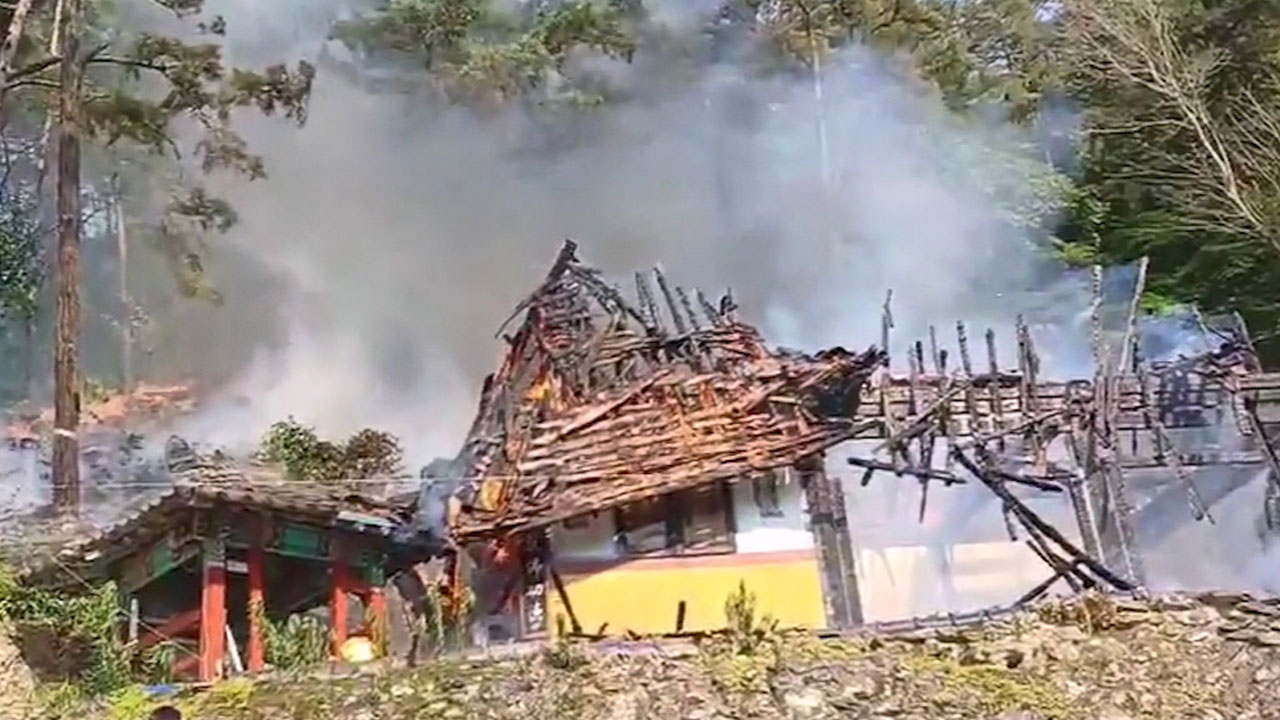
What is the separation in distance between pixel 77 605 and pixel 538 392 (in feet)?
10.2

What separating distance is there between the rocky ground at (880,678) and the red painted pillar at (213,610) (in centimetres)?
51

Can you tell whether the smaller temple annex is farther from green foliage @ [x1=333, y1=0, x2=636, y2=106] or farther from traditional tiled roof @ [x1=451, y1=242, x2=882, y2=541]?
green foliage @ [x1=333, y1=0, x2=636, y2=106]

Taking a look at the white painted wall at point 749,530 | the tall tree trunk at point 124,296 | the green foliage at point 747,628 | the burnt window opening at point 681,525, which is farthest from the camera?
the tall tree trunk at point 124,296

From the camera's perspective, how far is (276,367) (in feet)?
35.9

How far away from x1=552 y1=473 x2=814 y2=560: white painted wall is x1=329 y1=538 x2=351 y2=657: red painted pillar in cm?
130

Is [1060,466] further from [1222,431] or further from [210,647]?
[210,647]

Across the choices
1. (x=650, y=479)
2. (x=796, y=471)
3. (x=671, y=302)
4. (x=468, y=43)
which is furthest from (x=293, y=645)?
(x=468, y=43)

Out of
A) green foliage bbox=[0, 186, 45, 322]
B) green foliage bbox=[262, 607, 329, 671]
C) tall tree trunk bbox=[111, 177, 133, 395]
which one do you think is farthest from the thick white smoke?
green foliage bbox=[262, 607, 329, 671]

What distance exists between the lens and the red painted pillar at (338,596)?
764 centimetres

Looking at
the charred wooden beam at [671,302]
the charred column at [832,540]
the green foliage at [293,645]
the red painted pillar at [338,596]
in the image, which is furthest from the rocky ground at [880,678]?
the charred wooden beam at [671,302]

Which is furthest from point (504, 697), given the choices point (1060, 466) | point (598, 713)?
point (1060, 466)

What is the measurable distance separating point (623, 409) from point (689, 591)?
1180 mm

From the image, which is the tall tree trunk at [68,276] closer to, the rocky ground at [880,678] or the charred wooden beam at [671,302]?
the rocky ground at [880,678]

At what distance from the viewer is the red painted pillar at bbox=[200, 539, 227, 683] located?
7.42 m
